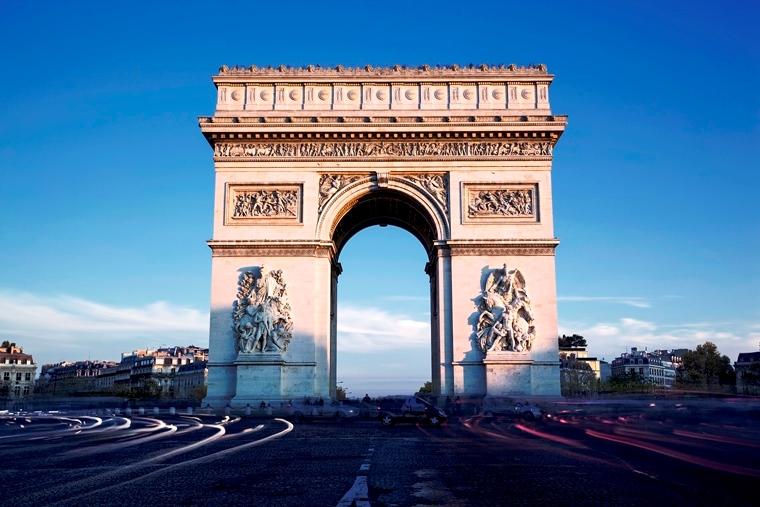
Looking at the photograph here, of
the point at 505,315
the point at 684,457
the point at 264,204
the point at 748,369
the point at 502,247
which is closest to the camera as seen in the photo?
the point at 684,457

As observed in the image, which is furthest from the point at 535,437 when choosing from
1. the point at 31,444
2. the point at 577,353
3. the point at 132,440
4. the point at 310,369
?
the point at 577,353

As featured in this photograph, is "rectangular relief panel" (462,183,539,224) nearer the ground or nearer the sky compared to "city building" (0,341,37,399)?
nearer the sky

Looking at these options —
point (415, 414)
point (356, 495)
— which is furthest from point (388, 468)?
point (415, 414)

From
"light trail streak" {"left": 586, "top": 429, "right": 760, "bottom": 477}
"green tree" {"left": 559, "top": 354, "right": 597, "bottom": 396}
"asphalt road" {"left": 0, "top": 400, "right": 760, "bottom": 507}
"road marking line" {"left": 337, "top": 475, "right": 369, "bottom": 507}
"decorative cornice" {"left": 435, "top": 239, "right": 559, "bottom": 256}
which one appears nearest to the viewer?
"road marking line" {"left": 337, "top": 475, "right": 369, "bottom": 507}

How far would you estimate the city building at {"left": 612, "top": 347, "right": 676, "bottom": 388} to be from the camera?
10832 cm

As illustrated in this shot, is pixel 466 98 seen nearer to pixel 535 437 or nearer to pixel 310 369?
pixel 310 369

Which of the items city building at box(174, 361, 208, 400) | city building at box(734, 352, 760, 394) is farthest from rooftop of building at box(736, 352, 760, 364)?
city building at box(174, 361, 208, 400)

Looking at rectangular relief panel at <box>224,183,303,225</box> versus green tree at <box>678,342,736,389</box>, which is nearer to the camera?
rectangular relief panel at <box>224,183,303,225</box>

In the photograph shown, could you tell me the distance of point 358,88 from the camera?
97.7ft

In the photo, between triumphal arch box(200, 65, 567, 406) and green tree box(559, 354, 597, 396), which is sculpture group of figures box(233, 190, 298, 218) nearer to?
triumphal arch box(200, 65, 567, 406)

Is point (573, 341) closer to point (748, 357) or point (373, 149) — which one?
point (748, 357)

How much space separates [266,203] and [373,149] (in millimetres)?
4726

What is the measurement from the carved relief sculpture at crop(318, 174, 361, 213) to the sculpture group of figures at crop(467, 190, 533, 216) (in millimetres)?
4799

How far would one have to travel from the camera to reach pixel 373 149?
29188 mm
